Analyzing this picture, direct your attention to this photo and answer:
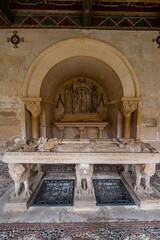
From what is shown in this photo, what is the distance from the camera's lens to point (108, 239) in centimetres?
165

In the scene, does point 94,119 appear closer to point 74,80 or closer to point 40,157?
point 74,80

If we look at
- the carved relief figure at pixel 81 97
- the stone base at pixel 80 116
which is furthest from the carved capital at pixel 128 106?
the carved relief figure at pixel 81 97

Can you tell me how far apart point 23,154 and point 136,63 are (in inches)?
169

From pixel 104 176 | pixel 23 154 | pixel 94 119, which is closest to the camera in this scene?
pixel 23 154

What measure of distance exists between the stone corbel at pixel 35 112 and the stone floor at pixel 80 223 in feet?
8.03

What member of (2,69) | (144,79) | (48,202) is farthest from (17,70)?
(144,79)

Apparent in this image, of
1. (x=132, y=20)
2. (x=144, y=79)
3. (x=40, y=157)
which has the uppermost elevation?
(x=132, y=20)

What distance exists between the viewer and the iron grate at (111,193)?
2.31 m

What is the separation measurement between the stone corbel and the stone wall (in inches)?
14.6

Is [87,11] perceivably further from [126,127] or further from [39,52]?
[126,127]

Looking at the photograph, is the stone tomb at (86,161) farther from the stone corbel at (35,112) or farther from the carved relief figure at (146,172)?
the stone corbel at (35,112)

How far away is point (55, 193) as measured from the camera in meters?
2.62

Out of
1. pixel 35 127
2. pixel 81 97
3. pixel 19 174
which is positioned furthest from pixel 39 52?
pixel 19 174

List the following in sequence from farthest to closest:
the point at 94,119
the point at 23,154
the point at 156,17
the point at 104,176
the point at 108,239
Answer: the point at 94,119 → the point at 156,17 → the point at 104,176 → the point at 23,154 → the point at 108,239
